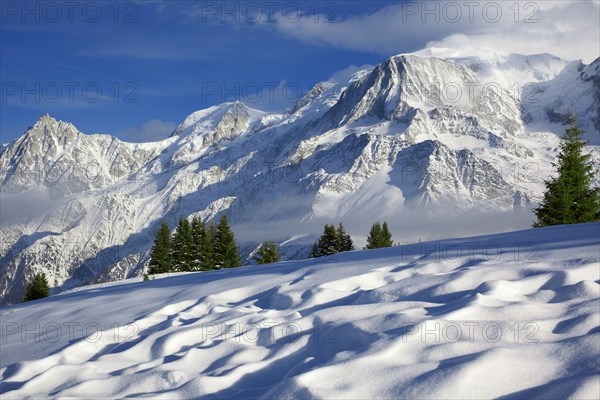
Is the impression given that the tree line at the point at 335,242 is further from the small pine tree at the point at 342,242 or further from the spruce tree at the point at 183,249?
the spruce tree at the point at 183,249

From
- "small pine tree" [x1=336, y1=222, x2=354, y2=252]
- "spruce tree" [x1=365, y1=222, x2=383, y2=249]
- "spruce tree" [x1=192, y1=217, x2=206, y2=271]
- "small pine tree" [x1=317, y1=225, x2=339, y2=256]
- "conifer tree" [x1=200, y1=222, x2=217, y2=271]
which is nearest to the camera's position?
"conifer tree" [x1=200, y1=222, x2=217, y2=271]

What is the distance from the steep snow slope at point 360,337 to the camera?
192 inches

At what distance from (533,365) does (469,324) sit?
49.1 inches

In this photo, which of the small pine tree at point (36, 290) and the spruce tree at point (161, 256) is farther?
the spruce tree at point (161, 256)

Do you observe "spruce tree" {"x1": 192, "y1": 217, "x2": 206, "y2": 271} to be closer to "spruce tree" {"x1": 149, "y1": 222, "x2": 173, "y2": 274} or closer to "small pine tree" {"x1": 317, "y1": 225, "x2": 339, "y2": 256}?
"spruce tree" {"x1": 149, "y1": 222, "x2": 173, "y2": 274}

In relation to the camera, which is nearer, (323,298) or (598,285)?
(598,285)

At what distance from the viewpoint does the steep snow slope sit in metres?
4.88

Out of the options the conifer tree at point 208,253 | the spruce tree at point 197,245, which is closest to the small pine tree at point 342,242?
the conifer tree at point 208,253

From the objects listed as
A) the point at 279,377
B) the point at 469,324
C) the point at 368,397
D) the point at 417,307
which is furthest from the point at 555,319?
the point at 279,377

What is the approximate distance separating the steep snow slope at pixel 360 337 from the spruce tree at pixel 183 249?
33303 millimetres

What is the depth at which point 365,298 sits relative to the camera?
803 cm

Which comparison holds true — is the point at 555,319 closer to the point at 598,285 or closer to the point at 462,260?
the point at 598,285

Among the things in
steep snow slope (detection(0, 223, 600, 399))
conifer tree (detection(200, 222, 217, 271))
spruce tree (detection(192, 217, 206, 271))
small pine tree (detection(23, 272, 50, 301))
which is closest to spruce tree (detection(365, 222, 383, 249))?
conifer tree (detection(200, 222, 217, 271))

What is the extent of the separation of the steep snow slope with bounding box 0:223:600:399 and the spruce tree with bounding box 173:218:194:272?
109 feet
